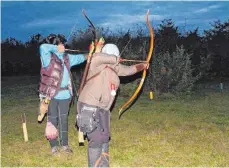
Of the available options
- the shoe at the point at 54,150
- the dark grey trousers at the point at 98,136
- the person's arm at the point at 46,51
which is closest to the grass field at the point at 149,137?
the shoe at the point at 54,150

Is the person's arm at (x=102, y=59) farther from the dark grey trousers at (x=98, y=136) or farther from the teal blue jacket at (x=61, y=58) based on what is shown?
the teal blue jacket at (x=61, y=58)

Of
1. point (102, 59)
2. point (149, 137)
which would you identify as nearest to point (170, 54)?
point (149, 137)

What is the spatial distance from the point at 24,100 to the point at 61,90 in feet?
25.8

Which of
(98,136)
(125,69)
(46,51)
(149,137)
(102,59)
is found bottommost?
(149,137)

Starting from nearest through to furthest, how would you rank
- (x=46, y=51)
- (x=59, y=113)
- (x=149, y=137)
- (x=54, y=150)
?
1. (x=46, y=51)
2. (x=59, y=113)
3. (x=54, y=150)
4. (x=149, y=137)

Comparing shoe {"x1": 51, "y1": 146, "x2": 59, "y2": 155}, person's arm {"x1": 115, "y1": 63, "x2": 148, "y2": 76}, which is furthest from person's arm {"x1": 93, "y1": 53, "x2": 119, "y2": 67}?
shoe {"x1": 51, "y1": 146, "x2": 59, "y2": 155}

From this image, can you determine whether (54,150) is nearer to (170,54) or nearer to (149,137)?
(149,137)

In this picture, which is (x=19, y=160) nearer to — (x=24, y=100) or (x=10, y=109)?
(x=10, y=109)

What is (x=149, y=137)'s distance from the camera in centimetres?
797

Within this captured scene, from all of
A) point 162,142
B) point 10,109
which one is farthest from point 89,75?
point 10,109

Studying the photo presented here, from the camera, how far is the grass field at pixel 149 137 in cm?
650

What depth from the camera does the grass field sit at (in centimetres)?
650

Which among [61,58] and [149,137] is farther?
[149,137]

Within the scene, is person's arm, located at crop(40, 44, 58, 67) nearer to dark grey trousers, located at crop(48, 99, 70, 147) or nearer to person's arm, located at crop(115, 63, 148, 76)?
dark grey trousers, located at crop(48, 99, 70, 147)
